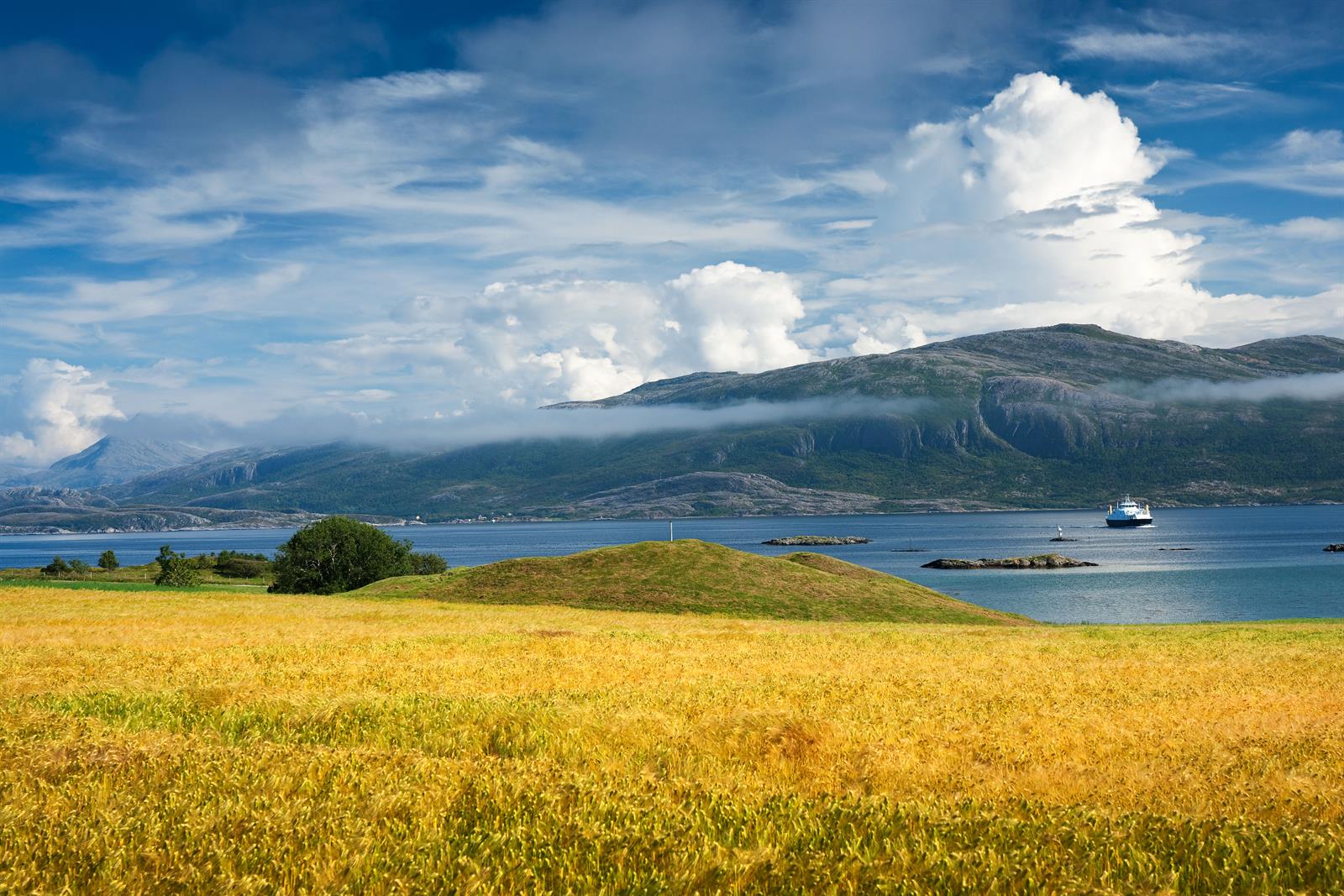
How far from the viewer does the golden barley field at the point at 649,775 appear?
6.52m

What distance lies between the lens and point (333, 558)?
9888 cm

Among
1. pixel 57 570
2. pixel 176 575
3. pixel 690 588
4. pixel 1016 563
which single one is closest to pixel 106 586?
pixel 176 575

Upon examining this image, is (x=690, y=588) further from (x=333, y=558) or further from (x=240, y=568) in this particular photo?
(x=240, y=568)

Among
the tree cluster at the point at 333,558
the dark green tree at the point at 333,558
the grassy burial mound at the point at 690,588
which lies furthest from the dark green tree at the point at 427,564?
the grassy burial mound at the point at 690,588

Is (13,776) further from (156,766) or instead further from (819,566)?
(819,566)

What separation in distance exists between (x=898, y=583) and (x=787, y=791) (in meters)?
70.5

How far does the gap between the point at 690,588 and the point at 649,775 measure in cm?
5673

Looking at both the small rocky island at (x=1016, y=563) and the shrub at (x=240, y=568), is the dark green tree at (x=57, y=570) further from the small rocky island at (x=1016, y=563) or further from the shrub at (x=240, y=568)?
the small rocky island at (x=1016, y=563)

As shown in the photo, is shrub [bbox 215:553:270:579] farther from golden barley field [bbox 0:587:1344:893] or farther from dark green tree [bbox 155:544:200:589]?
golden barley field [bbox 0:587:1344:893]

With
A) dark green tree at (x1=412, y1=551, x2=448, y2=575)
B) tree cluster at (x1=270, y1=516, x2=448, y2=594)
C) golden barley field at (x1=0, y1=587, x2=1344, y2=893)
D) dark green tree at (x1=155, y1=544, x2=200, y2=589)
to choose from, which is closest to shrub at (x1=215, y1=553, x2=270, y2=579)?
dark green tree at (x1=412, y1=551, x2=448, y2=575)

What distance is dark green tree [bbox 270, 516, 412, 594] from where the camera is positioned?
97.0 metres

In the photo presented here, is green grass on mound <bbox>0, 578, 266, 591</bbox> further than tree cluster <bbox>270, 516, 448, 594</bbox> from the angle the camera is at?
No

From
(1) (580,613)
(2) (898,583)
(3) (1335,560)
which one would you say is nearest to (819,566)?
(2) (898,583)

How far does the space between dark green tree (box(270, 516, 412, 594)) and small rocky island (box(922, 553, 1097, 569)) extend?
383 ft
